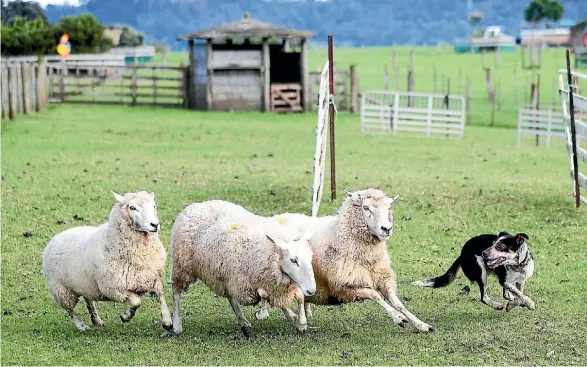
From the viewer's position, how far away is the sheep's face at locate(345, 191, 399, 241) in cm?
973

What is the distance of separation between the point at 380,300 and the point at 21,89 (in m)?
23.7

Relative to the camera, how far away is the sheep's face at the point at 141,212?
9.80m

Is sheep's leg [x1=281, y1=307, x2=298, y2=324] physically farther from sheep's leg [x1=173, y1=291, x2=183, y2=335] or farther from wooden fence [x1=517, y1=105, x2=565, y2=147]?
wooden fence [x1=517, y1=105, x2=565, y2=147]

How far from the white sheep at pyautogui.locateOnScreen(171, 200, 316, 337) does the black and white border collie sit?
1847 mm

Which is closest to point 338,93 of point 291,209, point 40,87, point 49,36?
point 40,87

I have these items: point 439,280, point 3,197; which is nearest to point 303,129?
point 3,197

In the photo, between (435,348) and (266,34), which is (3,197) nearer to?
(435,348)

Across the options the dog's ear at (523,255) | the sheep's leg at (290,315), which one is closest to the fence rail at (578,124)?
the dog's ear at (523,255)

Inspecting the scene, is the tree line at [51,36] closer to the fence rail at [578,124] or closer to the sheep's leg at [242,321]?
the fence rail at [578,124]

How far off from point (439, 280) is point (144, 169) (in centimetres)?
1052

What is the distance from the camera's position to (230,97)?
3741cm

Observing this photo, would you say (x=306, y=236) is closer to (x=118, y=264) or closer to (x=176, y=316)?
(x=176, y=316)

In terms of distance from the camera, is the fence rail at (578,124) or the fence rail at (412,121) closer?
the fence rail at (578,124)

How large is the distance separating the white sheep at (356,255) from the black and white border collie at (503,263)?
0.92 meters
